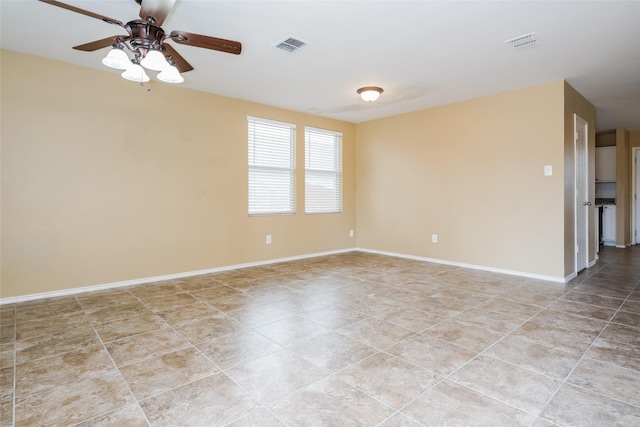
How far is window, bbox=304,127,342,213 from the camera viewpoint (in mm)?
5809

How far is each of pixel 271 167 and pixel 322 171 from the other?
→ 109 centimetres

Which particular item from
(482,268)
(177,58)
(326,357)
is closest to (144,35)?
(177,58)

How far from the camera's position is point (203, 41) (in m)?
2.29

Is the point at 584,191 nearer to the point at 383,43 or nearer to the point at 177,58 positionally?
the point at 383,43

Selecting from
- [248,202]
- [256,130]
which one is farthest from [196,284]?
[256,130]

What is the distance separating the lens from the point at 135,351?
228 cm

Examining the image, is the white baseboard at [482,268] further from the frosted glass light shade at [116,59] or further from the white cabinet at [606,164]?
the frosted glass light shade at [116,59]

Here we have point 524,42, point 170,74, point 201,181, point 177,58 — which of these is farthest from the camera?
point 201,181

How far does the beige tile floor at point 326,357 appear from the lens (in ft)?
5.37

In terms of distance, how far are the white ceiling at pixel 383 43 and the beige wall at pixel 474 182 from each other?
0.43 m

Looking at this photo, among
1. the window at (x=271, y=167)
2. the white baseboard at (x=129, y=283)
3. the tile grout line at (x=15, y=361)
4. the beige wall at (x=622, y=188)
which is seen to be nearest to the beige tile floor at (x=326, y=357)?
the tile grout line at (x=15, y=361)

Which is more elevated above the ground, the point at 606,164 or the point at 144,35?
the point at 144,35

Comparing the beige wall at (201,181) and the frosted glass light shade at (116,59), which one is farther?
the beige wall at (201,181)

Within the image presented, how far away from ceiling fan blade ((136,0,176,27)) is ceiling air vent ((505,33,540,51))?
279cm
